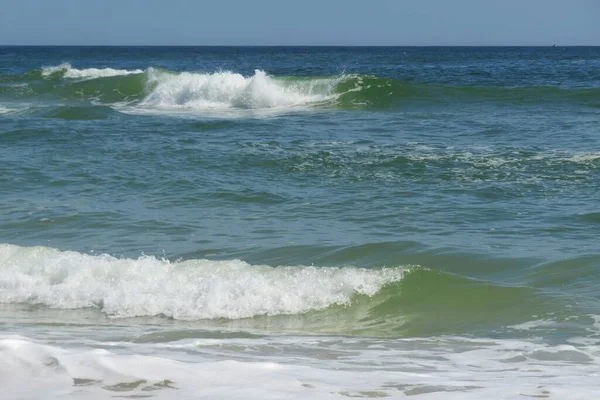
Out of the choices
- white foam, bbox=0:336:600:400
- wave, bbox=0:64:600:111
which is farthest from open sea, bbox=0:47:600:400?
wave, bbox=0:64:600:111

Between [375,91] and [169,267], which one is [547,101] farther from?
[169,267]

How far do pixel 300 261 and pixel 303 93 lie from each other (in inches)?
704

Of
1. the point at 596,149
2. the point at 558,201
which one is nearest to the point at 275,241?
the point at 558,201

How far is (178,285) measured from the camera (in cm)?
740

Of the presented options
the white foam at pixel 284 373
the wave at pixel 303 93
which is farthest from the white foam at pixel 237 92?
the white foam at pixel 284 373

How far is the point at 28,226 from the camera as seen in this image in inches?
384

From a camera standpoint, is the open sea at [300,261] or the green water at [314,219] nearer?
the open sea at [300,261]

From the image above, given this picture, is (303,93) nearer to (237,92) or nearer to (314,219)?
(237,92)

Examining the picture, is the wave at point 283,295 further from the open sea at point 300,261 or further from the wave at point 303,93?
the wave at point 303,93

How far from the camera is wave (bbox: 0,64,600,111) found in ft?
75.7

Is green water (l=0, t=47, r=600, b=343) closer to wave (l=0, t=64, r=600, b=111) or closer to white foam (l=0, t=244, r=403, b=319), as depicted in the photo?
white foam (l=0, t=244, r=403, b=319)

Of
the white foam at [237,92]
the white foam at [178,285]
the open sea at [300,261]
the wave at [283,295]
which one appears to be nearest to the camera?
the open sea at [300,261]

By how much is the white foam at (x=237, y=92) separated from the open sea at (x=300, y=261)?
6303 millimetres

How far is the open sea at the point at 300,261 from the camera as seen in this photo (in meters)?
4.44
